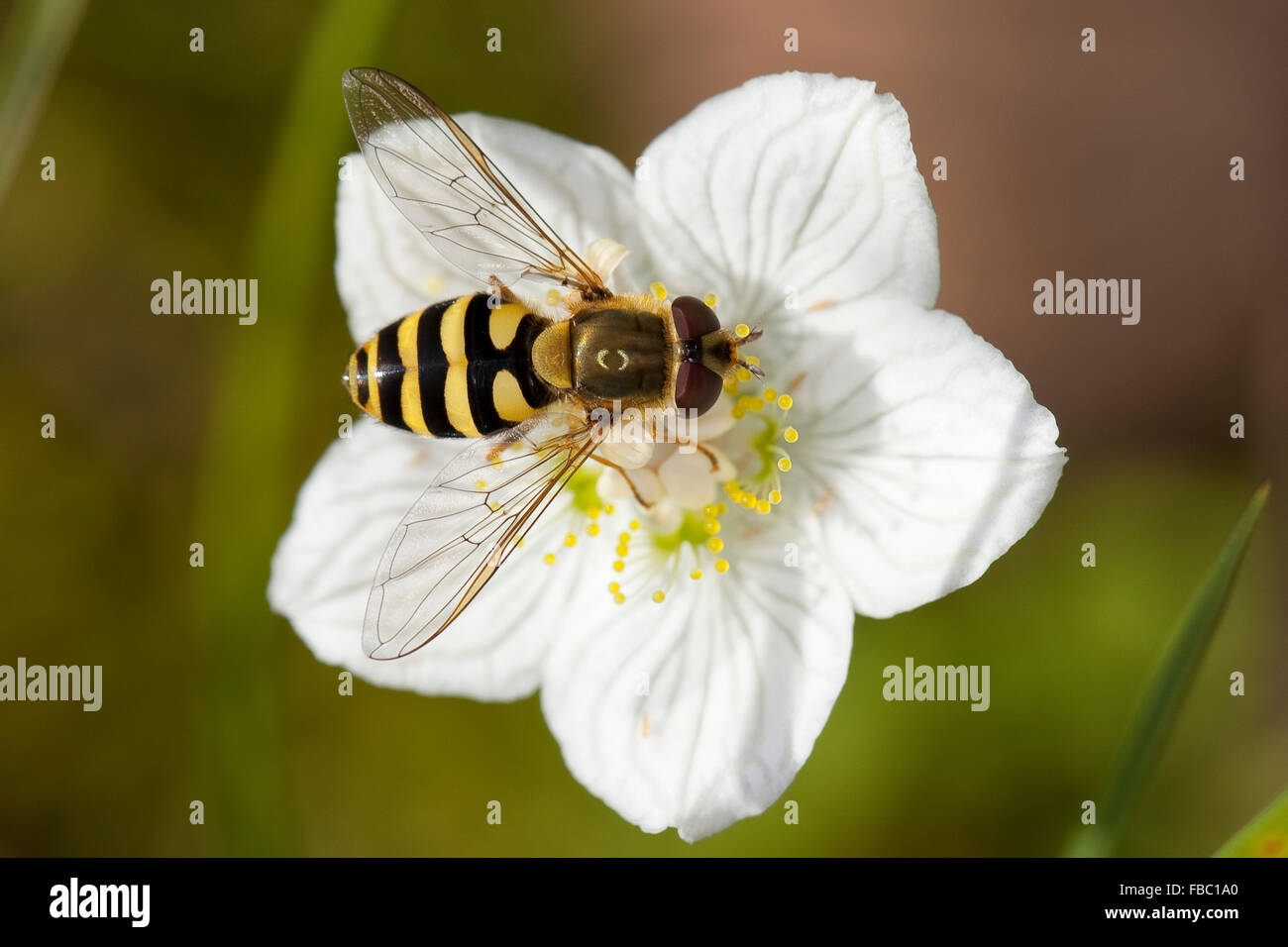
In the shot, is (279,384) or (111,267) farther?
(111,267)

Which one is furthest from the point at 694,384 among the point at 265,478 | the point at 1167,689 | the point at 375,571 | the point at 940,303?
the point at 940,303

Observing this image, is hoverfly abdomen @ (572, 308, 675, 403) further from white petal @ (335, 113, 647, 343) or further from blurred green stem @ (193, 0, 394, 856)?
blurred green stem @ (193, 0, 394, 856)

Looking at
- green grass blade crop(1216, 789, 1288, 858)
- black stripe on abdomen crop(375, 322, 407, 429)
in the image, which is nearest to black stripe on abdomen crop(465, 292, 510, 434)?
black stripe on abdomen crop(375, 322, 407, 429)

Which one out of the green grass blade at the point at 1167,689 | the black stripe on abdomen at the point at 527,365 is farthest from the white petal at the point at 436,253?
the green grass blade at the point at 1167,689

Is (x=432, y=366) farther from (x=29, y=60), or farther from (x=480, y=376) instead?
(x=29, y=60)

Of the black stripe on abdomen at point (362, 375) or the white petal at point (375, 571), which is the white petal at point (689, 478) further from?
the black stripe on abdomen at point (362, 375)
